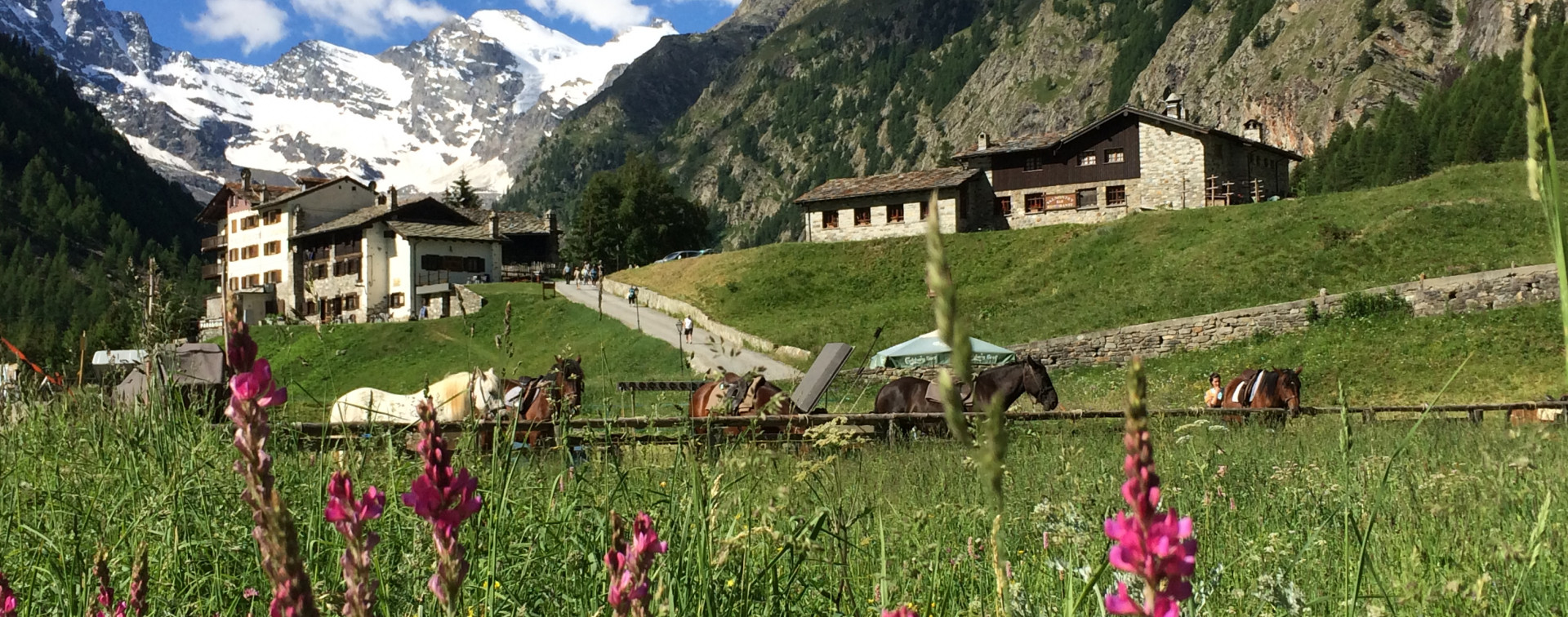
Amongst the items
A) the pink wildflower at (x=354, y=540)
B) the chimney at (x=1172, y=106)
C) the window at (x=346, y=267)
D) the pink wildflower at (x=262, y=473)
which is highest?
the chimney at (x=1172, y=106)

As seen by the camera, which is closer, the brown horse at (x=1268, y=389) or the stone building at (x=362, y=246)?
the brown horse at (x=1268, y=389)

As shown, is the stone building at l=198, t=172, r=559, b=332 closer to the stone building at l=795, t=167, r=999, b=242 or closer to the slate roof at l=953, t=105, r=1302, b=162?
the stone building at l=795, t=167, r=999, b=242

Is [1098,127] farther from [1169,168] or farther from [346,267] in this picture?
[346,267]

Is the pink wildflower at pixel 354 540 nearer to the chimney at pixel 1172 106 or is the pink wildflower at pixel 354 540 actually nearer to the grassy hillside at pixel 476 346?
the grassy hillside at pixel 476 346

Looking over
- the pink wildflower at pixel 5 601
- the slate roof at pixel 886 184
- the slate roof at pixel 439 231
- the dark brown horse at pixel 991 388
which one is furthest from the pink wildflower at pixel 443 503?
the slate roof at pixel 439 231

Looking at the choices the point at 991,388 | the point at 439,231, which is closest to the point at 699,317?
the point at 991,388

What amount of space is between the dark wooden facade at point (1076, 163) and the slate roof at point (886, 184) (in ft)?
6.31

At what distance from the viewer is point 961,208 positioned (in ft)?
207

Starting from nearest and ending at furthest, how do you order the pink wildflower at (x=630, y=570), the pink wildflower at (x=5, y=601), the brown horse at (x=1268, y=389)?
the pink wildflower at (x=630, y=570) → the pink wildflower at (x=5, y=601) → the brown horse at (x=1268, y=389)

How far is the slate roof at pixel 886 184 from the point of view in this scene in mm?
61969

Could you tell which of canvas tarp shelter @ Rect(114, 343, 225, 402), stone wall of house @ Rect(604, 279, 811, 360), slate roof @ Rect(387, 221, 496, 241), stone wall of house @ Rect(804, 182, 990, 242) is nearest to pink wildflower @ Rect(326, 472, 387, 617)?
canvas tarp shelter @ Rect(114, 343, 225, 402)

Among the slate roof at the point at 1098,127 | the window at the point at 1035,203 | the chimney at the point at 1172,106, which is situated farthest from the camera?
the chimney at the point at 1172,106

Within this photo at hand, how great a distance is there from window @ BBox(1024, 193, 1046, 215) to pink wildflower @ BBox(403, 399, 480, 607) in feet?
213

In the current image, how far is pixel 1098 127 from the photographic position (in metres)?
61.8
